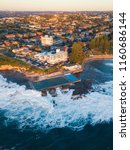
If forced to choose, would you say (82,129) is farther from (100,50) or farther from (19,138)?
(100,50)

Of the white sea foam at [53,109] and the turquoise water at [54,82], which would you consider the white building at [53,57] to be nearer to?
the turquoise water at [54,82]

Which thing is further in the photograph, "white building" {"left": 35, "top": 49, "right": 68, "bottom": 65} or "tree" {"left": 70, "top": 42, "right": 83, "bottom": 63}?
"tree" {"left": 70, "top": 42, "right": 83, "bottom": 63}

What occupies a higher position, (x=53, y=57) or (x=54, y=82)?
(x=53, y=57)

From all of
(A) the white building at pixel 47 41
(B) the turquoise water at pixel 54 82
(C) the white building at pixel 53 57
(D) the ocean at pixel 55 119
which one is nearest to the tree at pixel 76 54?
(C) the white building at pixel 53 57

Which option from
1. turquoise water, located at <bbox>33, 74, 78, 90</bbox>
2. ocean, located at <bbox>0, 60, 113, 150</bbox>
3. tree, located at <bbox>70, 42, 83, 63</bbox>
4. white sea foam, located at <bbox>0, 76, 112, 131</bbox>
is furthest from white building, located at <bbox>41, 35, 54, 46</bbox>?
white sea foam, located at <bbox>0, 76, 112, 131</bbox>

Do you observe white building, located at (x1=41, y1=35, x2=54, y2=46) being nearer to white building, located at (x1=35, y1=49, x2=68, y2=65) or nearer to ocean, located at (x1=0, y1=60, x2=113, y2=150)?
white building, located at (x1=35, y1=49, x2=68, y2=65)

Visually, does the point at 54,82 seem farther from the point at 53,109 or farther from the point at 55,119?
the point at 55,119

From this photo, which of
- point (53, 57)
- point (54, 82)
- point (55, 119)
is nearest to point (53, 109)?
point (55, 119)

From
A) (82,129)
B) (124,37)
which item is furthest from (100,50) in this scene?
(124,37)
